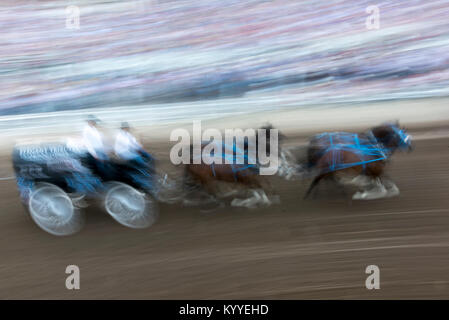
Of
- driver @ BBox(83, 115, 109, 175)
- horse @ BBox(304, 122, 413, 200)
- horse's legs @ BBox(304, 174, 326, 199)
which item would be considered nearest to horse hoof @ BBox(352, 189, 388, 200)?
horse @ BBox(304, 122, 413, 200)

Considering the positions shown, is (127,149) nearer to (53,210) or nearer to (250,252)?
(53,210)

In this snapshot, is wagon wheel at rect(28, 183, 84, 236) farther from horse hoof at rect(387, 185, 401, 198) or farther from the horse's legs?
horse hoof at rect(387, 185, 401, 198)

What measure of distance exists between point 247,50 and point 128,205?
4891 mm

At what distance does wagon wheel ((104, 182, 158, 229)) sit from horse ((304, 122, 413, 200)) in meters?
1.59

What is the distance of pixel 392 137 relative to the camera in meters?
4.17

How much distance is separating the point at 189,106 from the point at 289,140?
198 cm

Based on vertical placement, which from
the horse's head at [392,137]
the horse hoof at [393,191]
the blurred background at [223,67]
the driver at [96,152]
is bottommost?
the horse hoof at [393,191]

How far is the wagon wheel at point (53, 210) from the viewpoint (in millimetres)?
3734

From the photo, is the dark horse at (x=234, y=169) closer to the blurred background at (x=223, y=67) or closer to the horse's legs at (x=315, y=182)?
the horse's legs at (x=315, y=182)

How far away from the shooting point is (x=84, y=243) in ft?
12.2

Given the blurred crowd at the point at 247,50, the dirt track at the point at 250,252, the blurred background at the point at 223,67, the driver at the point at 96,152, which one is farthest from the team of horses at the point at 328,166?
the blurred crowd at the point at 247,50

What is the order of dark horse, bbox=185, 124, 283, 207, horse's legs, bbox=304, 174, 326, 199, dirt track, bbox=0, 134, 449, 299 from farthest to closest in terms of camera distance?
1. horse's legs, bbox=304, 174, 326, 199
2. dark horse, bbox=185, 124, 283, 207
3. dirt track, bbox=0, 134, 449, 299

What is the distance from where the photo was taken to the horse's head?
163 inches
